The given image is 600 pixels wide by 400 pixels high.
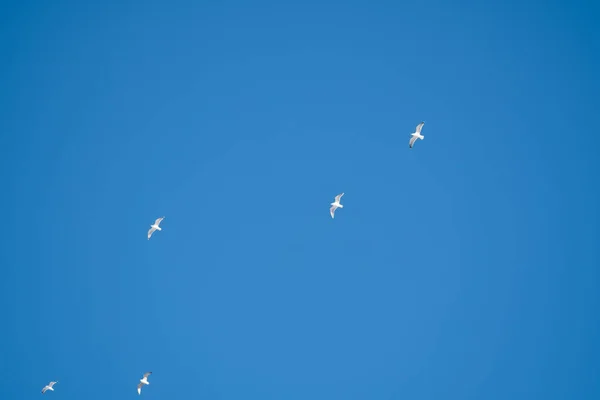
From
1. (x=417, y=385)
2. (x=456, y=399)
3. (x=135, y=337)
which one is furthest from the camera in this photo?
(x=135, y=337)

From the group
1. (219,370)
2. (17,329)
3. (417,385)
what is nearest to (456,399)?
(417,385)

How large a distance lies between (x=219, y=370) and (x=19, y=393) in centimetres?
2229

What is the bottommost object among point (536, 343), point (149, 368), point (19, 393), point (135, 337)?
point (19, 393)

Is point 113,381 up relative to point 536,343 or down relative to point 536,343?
down

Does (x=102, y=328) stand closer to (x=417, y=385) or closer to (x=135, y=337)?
(x=135, y=337)

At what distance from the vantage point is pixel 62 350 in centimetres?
9200

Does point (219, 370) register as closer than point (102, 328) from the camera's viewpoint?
Yes

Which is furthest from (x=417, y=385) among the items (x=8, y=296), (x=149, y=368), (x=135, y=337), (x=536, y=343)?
(x=8, y=296)

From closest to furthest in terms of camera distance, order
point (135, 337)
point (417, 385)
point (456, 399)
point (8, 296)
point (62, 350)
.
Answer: point (456, 399) < point (417, 385) < point (62, 350) < point (135, 337) < point (8, 296)

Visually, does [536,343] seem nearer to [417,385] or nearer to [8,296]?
[417,385]

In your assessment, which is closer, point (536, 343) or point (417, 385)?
point (417, 385)

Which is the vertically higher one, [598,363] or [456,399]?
[598,363]

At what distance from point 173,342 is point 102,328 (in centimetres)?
943

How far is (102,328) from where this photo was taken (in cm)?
10075
